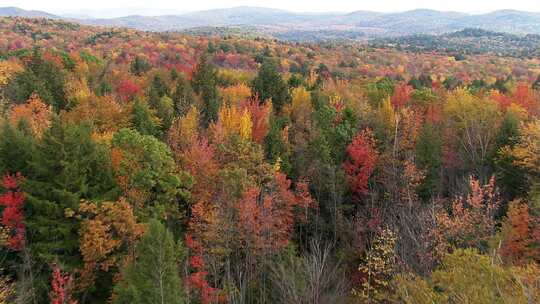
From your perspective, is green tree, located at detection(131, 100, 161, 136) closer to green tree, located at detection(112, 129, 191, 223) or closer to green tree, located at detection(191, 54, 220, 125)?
green tree, located at detection(112, 129, 191, 223)

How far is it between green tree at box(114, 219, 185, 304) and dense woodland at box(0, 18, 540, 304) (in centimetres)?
8

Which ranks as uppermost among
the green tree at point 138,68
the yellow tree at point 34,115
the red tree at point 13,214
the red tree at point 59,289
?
the yellow tree at point 34,115

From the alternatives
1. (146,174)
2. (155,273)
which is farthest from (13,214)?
(155,273)

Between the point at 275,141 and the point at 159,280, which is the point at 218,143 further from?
the point at 159,280

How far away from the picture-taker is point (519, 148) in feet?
117

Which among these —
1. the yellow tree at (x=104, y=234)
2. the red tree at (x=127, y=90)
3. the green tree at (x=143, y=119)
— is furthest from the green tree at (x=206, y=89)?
the yellow tree at (x=104, y=234)

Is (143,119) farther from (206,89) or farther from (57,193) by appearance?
(206,89)

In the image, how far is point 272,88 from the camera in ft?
178

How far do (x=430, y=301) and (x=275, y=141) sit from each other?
25.1 meters

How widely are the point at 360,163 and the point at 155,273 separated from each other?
87.9ft

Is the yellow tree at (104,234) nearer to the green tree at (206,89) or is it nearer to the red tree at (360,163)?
the green tree at (206,89)

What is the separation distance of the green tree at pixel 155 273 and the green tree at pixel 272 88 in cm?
3519

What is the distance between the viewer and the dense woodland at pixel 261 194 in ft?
77.3

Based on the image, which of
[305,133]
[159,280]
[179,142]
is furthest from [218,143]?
[159,280]
